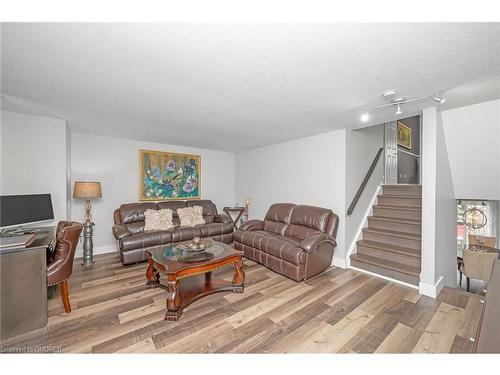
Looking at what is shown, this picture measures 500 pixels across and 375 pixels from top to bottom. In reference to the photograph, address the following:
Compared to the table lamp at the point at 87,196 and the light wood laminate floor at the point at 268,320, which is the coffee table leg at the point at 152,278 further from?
the table lamp at the point at 87,196

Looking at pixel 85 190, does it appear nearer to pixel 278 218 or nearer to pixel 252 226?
pixel 252 226

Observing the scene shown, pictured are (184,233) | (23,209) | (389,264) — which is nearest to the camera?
(23,209)

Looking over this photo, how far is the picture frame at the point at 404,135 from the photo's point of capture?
483 centimetres

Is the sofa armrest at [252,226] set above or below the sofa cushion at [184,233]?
above

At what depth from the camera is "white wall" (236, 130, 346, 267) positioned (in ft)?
11.2

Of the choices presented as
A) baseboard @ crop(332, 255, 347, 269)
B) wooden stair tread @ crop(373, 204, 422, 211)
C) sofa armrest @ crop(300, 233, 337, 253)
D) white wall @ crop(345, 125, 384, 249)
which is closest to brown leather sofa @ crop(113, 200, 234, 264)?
sofa armrest @ crop(300, 233, 337, 253)

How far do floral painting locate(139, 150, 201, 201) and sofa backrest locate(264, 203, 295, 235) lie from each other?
2112 mm

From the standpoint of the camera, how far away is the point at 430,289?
2395 millimetres

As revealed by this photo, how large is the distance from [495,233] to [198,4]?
562cm

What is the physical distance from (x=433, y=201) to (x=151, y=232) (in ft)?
14.0

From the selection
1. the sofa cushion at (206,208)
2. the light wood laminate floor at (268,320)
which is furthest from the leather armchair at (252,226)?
the light wood laminate floor at (268,320)

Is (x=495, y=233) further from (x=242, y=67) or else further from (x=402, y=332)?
(x=242, y=67)

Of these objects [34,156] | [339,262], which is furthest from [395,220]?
[34,156]

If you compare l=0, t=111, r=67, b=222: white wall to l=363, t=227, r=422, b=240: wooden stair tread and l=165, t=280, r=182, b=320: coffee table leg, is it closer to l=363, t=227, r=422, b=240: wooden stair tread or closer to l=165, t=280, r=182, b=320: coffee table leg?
l=165, t=280, r=182, b=320: coffee table leg
